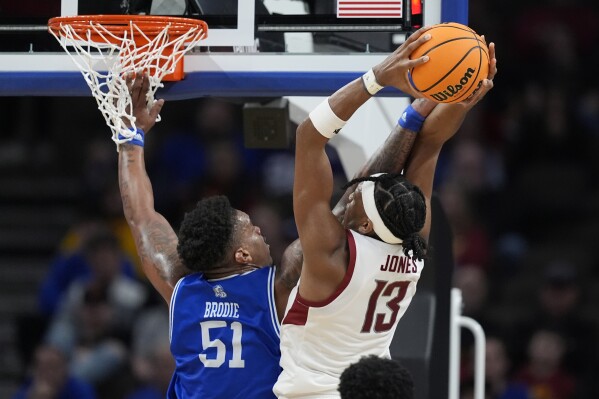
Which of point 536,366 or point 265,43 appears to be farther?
point 536,366

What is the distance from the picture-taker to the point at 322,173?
4.15 metres

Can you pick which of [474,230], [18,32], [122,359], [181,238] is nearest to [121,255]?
[122,359]

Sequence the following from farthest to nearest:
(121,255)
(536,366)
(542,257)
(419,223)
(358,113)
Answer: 1. (542,257)
2. (121,255)
3. (536,366)
4. (358,113)
5. (419,223)

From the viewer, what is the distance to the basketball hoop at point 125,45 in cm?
500

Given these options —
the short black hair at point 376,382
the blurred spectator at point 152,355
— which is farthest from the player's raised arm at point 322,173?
the blurred spectator at point 152,355

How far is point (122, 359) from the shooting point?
359 inches

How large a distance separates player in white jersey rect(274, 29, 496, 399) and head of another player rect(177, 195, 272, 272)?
0.33 meters

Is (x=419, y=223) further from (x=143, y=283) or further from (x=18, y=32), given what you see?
(x=143, y=283)

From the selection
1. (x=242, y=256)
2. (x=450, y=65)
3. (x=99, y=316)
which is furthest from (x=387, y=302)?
(x=99, y=316)

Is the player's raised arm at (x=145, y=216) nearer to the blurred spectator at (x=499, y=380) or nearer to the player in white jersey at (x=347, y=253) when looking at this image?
the player in white jersey at (x=347, y=253)

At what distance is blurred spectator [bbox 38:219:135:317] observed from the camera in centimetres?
954

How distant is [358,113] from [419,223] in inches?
62.9

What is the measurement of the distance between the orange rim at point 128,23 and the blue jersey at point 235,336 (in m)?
1.11

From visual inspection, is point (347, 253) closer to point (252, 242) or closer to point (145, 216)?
point (252, 242)
